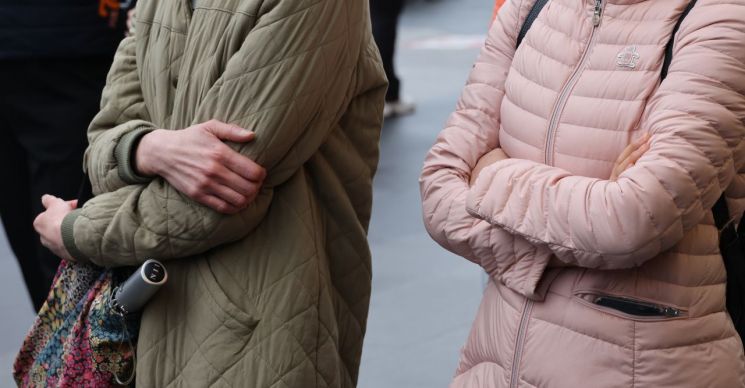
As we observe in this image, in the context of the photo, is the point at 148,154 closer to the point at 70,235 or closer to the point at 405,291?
the point at 70,235

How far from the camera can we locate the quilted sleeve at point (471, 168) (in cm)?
214

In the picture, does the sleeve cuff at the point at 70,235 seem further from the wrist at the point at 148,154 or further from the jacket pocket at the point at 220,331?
the jacket pocket at the point at 220,331

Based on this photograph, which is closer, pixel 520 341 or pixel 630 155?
pixel 630 155

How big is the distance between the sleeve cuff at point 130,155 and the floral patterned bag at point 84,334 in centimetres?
22

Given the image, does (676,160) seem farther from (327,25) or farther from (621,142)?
(327,25)

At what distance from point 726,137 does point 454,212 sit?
0.55 meters

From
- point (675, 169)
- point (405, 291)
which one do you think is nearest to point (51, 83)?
point (405, 291)

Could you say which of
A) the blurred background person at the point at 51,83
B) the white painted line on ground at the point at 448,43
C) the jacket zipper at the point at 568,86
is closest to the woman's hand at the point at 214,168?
the jacket zipper at the point at 568,86

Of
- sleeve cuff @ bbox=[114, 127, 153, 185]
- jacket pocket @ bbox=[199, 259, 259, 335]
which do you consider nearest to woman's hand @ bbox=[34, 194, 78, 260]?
sleeve cuff @ bbox=[114, 127, 153, 185]

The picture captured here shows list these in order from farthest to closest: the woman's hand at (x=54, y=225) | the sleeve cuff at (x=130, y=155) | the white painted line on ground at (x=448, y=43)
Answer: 1. the white painted line on ground at (x=448, y=43)
2. the woman's hand at (x=54, y=225)
3. the sleeve cuff at (x=130, y=155)

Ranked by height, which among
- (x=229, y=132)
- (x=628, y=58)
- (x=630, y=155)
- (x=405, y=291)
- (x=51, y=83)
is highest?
(x=628, y=58)

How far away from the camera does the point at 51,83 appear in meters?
3.57

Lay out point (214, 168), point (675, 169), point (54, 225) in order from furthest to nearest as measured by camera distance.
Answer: point (54, 225)
point (214, 168)
point (675, 169)

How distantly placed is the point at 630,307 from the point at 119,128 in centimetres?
107
